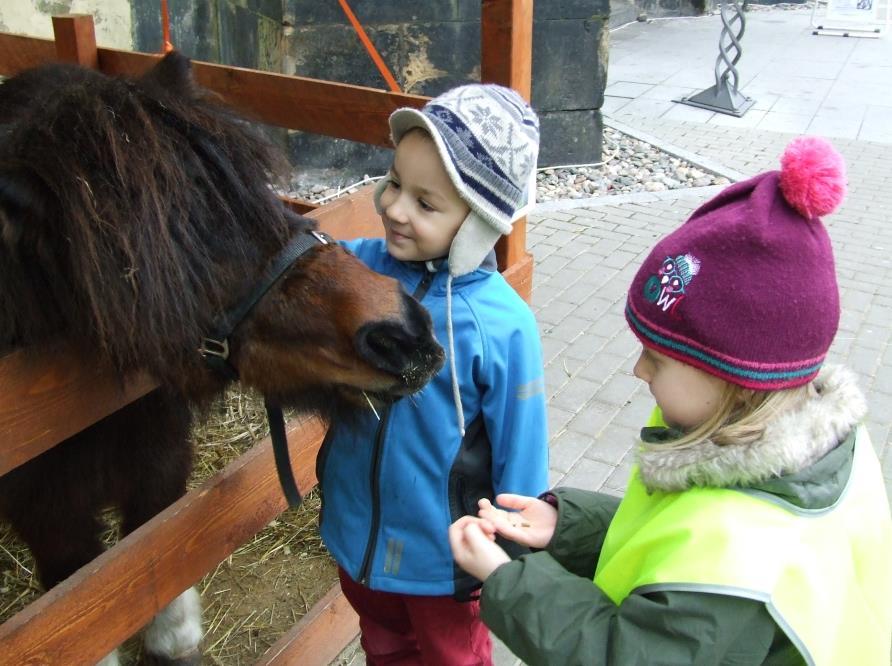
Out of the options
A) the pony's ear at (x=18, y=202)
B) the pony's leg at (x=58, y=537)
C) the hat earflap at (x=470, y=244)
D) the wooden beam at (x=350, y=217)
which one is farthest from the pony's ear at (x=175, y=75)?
the pony's leg at (x=58, y=537)

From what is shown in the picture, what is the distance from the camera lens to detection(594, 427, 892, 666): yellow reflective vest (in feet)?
3.49

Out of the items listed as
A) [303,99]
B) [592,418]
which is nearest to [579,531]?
[303,99]

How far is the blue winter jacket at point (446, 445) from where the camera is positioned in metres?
1.71

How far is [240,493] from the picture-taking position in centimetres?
197

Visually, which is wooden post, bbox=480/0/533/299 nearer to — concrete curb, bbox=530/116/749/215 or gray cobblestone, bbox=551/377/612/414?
gray cobblestone, bbox=551/377/612/414

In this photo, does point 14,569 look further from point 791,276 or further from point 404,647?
point 791,276

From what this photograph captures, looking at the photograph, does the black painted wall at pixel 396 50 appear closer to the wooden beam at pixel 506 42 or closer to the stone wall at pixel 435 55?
the stone wall at pixel 435 55

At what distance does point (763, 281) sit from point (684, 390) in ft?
0.72

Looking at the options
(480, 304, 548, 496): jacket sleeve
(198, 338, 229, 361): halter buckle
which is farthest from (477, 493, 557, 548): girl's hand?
(198, 338, 229, 361): halter buckle

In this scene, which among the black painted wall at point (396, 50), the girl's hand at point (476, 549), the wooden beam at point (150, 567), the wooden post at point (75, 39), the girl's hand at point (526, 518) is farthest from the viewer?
the black painted wall at point (396, 50)

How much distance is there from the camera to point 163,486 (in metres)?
2.29

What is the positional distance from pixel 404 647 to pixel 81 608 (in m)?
0.82

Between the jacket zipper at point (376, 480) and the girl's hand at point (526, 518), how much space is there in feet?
1.17

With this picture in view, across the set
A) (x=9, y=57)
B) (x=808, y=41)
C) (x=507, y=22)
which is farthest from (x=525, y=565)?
(x=808, y=41)
